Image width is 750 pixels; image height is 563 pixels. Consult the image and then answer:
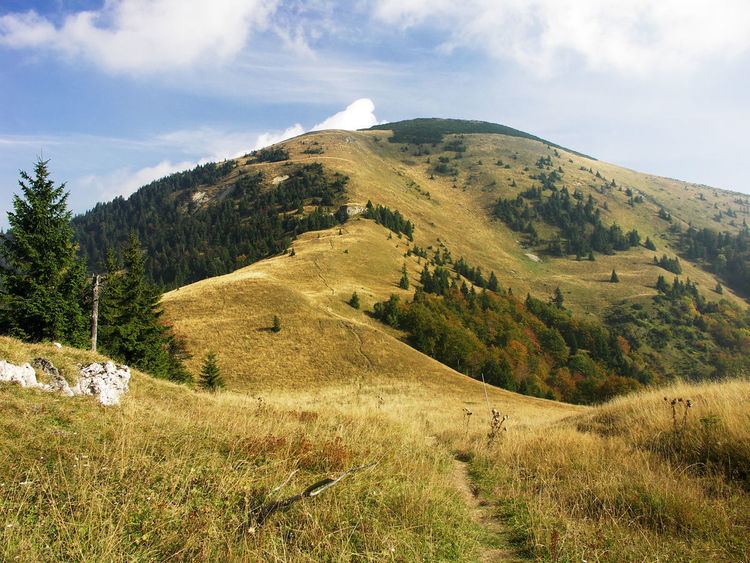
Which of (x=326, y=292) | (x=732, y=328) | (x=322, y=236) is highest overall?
(x=322, y=236)

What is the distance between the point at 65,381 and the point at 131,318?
1046 inches

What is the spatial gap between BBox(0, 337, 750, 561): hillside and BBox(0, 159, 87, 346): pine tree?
20091 millimetres

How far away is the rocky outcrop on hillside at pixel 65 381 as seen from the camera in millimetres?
10312

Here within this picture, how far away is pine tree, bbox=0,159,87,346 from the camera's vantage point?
25109 millimetres

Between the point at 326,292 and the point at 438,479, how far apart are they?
65.6 m

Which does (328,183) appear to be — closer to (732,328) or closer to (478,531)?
(732,328)

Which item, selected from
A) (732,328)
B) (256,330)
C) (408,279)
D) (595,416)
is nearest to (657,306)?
(732,328)

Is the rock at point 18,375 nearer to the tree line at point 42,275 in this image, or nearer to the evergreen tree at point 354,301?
the tree line at point 42,275

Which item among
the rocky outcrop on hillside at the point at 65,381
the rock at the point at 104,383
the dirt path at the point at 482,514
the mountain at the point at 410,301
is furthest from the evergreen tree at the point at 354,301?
the dirt path at the point at 482,514

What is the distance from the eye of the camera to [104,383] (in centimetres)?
1159

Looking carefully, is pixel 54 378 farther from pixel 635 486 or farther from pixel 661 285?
pixel 661 285

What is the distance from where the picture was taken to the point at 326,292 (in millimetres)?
71688

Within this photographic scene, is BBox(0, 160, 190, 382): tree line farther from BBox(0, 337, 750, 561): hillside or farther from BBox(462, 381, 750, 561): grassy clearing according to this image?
BBox(462, 381, 750, 561): grassy clearing

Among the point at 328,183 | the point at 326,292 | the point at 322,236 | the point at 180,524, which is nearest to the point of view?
the point at 180,524
